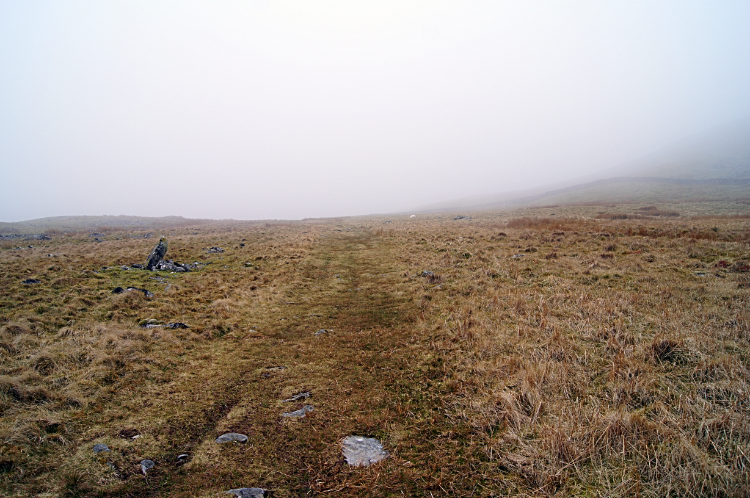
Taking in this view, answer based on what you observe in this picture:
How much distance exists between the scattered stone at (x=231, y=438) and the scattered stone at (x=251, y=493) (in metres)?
1.21

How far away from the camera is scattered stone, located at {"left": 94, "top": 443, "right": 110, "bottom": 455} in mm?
5281

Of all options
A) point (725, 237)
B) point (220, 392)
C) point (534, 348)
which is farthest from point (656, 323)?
point (725, 237)

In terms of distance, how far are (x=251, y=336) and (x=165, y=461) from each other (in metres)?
5.80

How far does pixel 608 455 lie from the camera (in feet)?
14.7

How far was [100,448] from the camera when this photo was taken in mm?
5348

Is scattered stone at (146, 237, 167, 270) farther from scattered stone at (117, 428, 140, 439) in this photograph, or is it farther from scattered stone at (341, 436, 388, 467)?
scattered stone at (341, 436, 388, 467)

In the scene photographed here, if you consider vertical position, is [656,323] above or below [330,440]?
above

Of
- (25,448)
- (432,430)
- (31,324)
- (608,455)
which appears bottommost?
(432,430)

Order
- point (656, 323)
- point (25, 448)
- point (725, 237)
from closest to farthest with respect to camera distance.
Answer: point (25, 448) < point (656, 323) < point (725, 237)

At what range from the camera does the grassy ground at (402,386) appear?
462 centimetres

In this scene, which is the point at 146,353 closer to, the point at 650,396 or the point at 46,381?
the point at 46,381

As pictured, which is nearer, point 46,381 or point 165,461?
point 165,461

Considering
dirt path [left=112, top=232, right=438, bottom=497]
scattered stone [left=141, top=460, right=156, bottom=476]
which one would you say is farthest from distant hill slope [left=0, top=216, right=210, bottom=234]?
scattered stone [left=141, top=460, right=156, bottom=476]

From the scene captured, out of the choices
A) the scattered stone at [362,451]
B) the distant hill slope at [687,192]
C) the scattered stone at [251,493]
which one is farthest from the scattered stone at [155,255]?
the distant hill slope at [687,192]
